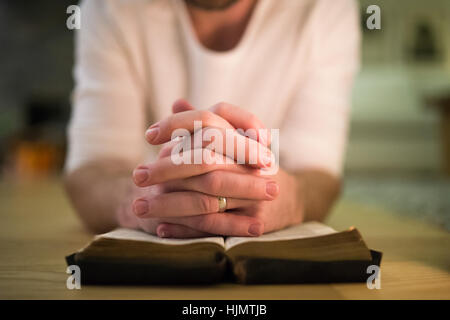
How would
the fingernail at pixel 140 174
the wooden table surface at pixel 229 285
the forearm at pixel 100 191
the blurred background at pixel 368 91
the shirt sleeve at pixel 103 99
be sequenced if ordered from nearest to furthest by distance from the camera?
the wooden table surface at pixel 229 285
the fingernail at pixel 140 174
the forearm at pixel 100 191
the shirt sleeve at pixel 103 99
the blurred background at pixel 368 91

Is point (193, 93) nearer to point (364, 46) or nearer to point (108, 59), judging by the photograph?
point (108, 59)

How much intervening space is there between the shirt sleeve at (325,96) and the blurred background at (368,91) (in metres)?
2.22

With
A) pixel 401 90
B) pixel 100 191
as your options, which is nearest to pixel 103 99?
pixel 100 191

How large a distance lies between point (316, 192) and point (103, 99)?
1.43 ft

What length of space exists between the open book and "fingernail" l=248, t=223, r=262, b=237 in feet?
0.24

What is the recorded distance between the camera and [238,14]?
87cm

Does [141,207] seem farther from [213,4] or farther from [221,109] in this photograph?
[213,4]

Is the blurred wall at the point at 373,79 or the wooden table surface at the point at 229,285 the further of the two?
the blurred wall at the point at 373,79

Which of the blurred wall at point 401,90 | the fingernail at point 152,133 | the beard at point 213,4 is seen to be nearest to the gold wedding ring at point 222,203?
the fingernail at point 152,133

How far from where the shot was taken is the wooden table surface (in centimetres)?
36

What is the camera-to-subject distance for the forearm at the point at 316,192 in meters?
0.63

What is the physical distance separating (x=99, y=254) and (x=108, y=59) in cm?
54

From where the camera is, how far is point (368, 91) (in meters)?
3.63

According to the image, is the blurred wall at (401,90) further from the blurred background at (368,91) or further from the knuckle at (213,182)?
the knuckle at (213,182)
